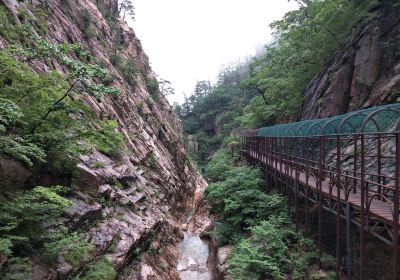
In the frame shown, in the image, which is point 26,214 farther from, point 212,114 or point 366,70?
point 212,114

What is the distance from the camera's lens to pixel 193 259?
16.5 metres

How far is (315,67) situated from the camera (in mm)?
22828

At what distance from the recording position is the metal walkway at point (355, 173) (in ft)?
23.5

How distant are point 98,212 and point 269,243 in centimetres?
618

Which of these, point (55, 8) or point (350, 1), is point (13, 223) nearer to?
point (55, 8)

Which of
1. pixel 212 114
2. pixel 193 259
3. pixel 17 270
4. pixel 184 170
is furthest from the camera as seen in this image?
pixel 212 114

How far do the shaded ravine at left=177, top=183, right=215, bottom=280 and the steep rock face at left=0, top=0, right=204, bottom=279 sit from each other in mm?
845

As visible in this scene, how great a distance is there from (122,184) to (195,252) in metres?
7.05

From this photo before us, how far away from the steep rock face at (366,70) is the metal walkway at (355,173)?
2288 mm

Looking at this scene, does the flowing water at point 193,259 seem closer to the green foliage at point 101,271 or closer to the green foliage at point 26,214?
the green foliage at point 101,271

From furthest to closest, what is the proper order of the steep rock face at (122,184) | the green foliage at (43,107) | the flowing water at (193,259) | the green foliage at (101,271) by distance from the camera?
the flowing water at (193,259) < the steep rock face at (122,184) < the green foliage at (101,271) < the green foliage at (43,107)

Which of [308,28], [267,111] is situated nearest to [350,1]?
[308,28]

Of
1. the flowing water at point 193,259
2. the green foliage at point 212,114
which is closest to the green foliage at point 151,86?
the flowing water at point 193,259

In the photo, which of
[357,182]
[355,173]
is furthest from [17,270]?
[357,182]
